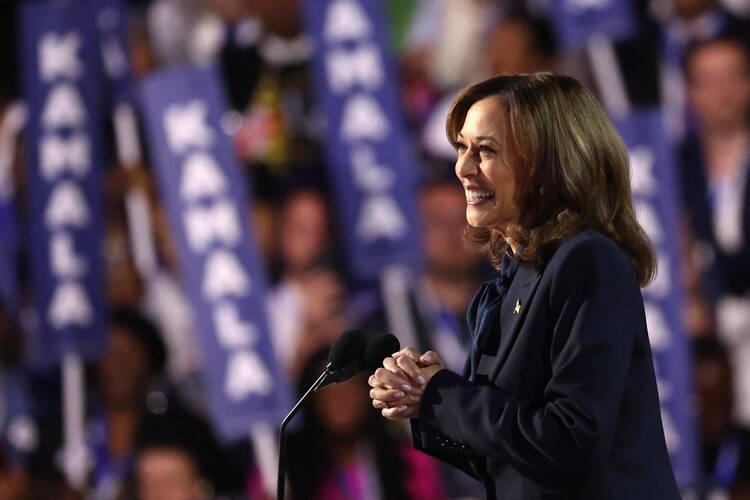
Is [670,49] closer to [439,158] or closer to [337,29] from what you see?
[439,158]

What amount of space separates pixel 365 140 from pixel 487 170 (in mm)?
2884

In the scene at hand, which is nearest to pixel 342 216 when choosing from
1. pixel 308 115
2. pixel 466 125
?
pixel 308 115

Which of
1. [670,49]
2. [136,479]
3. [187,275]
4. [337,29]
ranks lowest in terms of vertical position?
[136,479]

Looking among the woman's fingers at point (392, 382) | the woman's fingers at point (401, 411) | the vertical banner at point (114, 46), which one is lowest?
the woman's fingers at point (401, 411)

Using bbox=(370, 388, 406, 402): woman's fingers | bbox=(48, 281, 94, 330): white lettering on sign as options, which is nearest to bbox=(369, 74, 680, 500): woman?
bbox=(370, 388, 406, 402): woman's fingers

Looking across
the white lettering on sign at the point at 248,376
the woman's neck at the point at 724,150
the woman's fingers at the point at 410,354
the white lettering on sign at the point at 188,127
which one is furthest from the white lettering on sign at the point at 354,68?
the woman's fingers at the point at 410,354

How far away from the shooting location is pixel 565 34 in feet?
12.9

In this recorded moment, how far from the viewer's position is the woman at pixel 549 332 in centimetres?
119

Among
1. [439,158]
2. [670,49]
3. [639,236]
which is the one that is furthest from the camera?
[439,158]

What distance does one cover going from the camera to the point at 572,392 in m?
1.18

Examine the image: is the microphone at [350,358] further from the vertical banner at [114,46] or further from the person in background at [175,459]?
the vertical banner at [114,46]

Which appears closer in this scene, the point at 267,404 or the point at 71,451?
the point at 267,404

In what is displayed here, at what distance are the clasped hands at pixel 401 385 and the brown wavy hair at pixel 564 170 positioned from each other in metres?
0.18

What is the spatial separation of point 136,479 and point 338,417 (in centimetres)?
96
